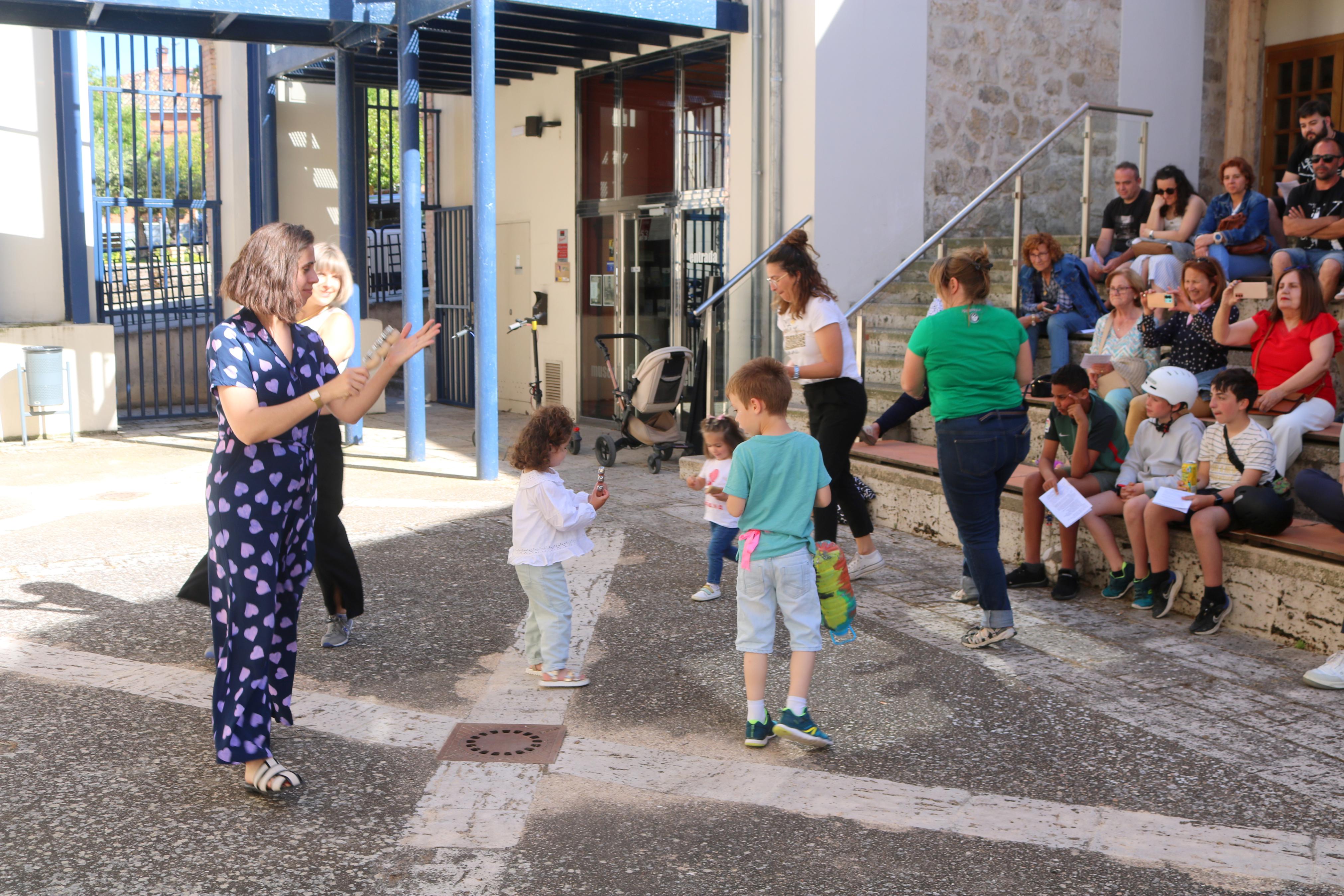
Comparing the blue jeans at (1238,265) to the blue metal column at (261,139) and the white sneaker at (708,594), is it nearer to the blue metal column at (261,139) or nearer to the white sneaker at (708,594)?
the white sneaker at (708,594)

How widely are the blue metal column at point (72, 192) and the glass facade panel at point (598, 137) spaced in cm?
509

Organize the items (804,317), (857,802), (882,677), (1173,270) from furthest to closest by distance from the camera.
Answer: (1173,270), (804,317), (882,677), (857,802)

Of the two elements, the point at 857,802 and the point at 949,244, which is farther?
the point at 949,244

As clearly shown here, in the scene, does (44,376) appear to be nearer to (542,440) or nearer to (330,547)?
(330,547)

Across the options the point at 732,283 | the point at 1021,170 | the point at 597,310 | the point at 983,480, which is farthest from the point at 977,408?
the point at 597,310

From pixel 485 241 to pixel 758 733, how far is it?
20.6ft

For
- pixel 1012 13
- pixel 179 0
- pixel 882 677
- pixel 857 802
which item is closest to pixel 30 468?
pixel 179 0

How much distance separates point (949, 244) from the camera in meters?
10.9

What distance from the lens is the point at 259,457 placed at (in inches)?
151

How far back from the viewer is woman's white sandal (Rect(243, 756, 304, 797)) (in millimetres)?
3924

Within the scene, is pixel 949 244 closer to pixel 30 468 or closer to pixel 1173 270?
pixel 1173 270

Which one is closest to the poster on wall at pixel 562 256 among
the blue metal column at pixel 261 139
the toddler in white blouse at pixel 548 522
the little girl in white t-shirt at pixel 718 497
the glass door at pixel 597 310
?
the glass door at pixel 597 310

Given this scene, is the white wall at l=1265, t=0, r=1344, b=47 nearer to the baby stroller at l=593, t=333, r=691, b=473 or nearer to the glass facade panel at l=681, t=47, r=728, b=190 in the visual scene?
the glass facade panel at l=681, t=47, r=728, b=190

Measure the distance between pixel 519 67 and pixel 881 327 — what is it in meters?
5.41
